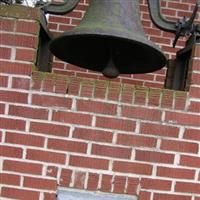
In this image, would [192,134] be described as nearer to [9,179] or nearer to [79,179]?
[79,179]

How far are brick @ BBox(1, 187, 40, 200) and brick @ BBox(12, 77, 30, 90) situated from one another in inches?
20.7

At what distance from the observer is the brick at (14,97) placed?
281 cm

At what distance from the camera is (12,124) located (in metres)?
2.81

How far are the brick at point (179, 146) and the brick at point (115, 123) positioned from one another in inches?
7.5

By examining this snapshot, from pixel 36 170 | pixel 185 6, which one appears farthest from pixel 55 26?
pixel 36 170

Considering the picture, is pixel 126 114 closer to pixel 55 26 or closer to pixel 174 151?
pixel 174 151

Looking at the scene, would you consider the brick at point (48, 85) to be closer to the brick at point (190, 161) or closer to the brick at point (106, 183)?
the brick at point (106, 183)

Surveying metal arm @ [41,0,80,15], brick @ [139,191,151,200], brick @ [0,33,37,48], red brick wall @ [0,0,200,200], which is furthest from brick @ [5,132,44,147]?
metal arm @ [41,0,80,15]

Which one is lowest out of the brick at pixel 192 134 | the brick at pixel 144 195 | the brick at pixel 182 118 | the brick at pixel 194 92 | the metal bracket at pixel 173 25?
the brick at pixel 144 195

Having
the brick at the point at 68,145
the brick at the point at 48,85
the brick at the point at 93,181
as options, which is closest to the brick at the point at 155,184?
the brick at the point at 93,181

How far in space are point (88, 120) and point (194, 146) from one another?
0.58 m

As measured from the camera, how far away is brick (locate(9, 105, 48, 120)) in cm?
280

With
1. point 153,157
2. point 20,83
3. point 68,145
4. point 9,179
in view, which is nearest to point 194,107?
point 153,157

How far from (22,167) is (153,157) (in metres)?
0.68
